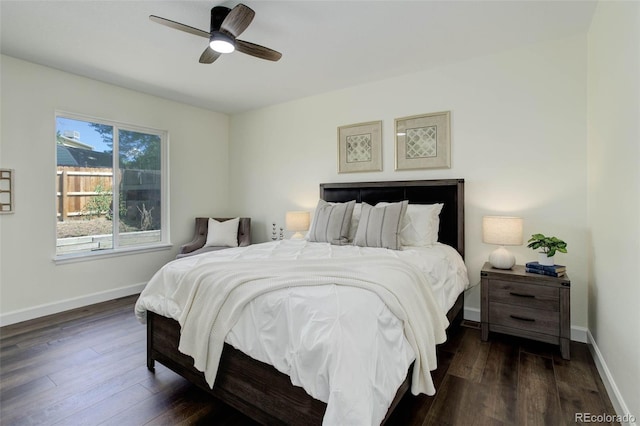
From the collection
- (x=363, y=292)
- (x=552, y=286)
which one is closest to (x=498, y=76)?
(x=552, y=286)

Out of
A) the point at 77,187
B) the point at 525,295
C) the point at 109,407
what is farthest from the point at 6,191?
the point at 525,295

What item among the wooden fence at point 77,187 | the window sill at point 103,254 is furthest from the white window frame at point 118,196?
the wooden fence at point 77,187

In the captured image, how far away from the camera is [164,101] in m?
4.35

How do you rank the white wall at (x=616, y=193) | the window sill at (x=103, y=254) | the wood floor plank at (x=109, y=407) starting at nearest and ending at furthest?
the white wall at (x=616, y=193) → the wood floor plank at (x=109, y=407) → the window sill at (x=103, y=254)

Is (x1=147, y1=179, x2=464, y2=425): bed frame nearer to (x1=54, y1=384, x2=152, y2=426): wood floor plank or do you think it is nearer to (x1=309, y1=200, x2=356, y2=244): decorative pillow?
(x1=54, y1=384, x2=152, y2=426): wood floor plank

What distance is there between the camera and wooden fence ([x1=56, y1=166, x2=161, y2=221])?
3.54 m

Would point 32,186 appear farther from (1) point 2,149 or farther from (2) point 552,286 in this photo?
(2) point 552,286

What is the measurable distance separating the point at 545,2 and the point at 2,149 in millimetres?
4900

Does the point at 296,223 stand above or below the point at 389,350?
above

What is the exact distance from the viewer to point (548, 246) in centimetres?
253

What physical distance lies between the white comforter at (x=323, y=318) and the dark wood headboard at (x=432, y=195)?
108 centimetres

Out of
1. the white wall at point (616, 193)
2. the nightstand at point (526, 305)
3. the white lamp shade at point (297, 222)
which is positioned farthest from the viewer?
the white lamp shade at point (297, 222)

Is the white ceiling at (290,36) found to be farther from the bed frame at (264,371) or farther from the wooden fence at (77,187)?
the bed frame at (264,371)

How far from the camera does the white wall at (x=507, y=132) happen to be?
2.69 meters
